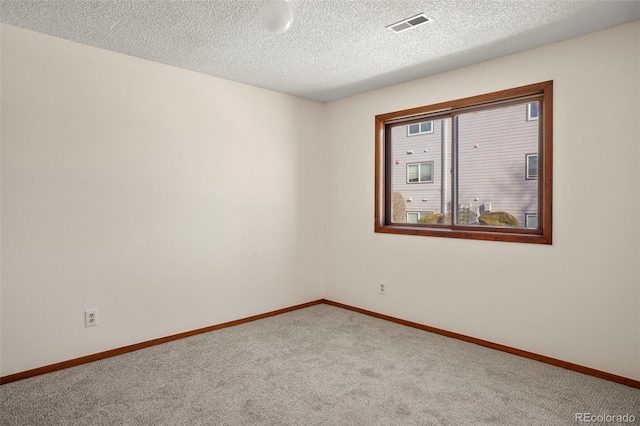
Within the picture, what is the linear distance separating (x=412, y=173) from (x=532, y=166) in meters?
1.21

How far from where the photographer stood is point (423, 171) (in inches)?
158

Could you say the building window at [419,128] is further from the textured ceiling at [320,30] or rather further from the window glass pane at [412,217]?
the window glass pane at [412,217]

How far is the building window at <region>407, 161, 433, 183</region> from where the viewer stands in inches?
155

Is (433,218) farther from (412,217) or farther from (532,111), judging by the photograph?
(532,111)

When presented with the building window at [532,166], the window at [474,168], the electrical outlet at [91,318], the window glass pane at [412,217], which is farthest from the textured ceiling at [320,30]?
the electrical outlet at [91,318]

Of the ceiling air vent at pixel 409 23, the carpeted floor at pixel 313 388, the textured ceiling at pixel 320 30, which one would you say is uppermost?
the textured ceiling at pixel 320 30

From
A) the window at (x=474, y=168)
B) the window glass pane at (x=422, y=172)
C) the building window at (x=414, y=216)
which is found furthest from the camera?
the building window at (x=414, y=216)

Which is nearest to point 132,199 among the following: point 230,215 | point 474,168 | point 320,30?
point 230,215

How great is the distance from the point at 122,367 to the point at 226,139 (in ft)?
7.00

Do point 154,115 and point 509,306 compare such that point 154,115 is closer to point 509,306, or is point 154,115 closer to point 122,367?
point 122,367

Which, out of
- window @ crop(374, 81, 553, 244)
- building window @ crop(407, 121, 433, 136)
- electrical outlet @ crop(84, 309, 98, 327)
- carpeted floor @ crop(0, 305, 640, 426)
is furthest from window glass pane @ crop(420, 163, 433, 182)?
electrical outlet @ crop(84, 309, 98, 327)

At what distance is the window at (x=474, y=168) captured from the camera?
3.07 m

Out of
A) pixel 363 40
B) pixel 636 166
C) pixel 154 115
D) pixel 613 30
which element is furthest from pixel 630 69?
pixel 154 115

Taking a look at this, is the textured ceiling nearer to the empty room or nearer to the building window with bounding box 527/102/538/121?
the empty room
